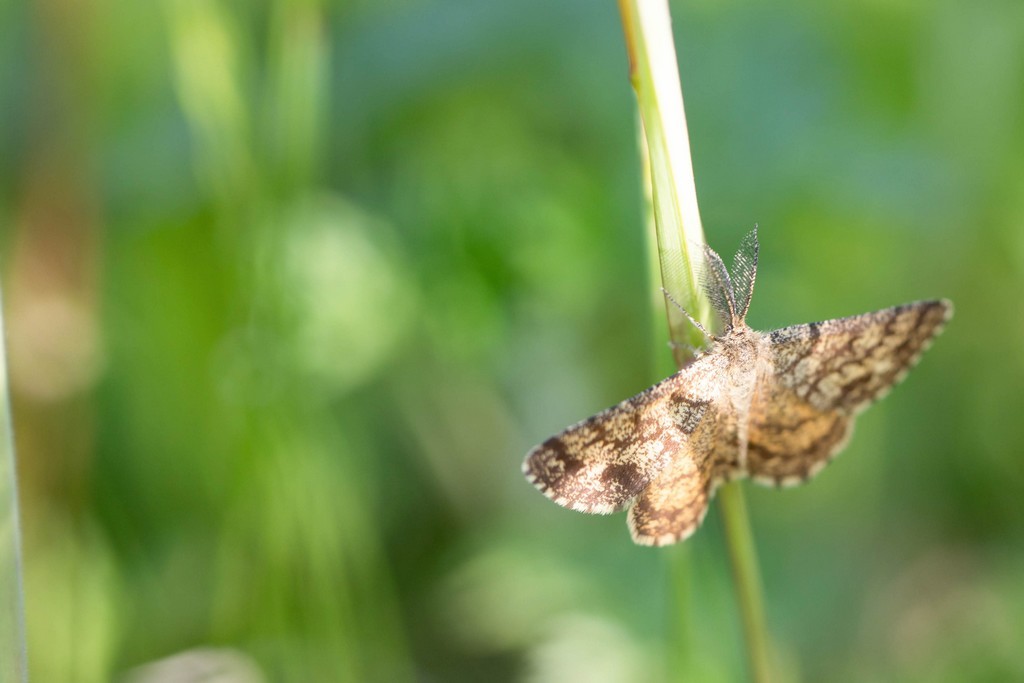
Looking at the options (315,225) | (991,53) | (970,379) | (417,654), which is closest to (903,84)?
(991,53)

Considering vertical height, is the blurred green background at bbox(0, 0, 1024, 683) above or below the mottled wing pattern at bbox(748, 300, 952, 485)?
above

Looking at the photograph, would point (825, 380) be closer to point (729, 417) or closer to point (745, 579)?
point (729, 417)

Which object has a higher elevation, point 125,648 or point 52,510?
point 52,510

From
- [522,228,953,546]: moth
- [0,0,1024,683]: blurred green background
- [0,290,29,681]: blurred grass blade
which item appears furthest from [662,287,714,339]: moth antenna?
[0,0,1024,683]: blurred green background

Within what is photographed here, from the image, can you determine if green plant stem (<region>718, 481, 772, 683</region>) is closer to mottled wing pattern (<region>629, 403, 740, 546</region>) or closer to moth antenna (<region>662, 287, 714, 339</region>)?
mottled wing pattern (<region>629, 403, 740, 546</region>)

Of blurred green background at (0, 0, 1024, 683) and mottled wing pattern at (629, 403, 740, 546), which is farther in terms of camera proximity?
blurred green background at (0, 0, 1024, 683)

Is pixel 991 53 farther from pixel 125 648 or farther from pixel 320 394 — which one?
pixel 125 648
